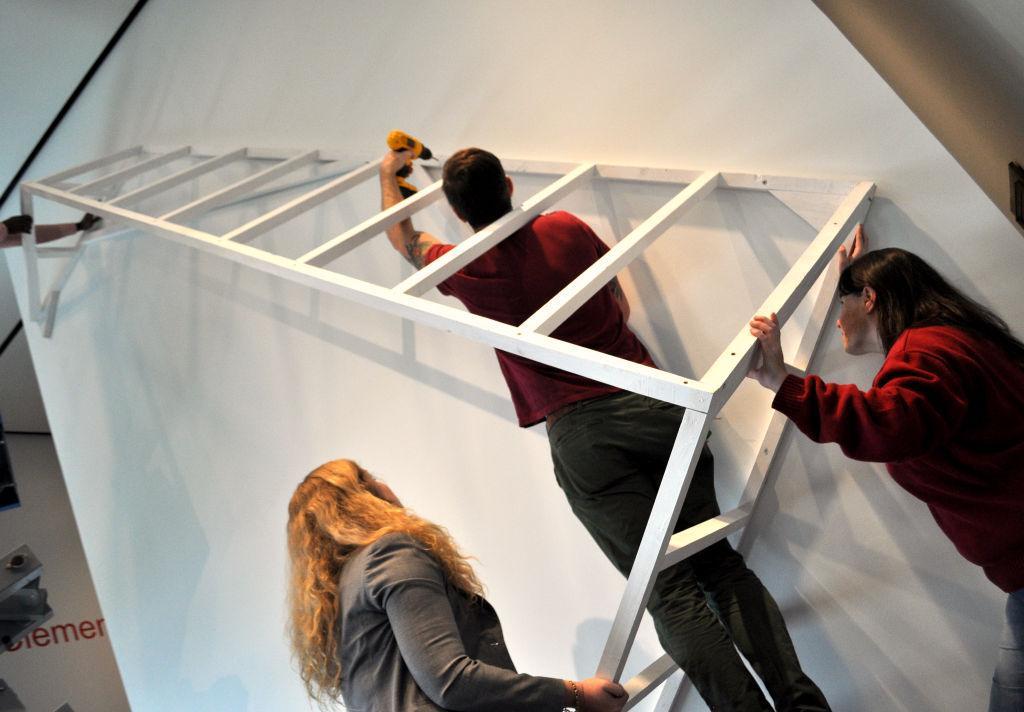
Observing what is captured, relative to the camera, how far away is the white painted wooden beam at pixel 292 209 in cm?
225

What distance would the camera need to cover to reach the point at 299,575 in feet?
5.68

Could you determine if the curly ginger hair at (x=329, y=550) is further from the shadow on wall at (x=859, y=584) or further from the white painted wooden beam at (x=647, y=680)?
the shadow on wall at (x=859, y=584)

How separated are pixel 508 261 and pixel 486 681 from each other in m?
0.93

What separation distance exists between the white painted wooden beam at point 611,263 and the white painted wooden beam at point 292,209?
0.95 meters

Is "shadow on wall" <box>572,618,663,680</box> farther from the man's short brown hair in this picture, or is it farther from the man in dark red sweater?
the man's short brown hair

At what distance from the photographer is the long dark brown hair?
148 centimetres

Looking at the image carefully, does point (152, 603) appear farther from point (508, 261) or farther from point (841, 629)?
point (841, 629)

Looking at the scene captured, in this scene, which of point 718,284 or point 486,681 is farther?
point 718,284

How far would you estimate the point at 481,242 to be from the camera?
192 centimetres

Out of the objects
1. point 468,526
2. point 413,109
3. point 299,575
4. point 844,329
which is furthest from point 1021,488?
point 413,109

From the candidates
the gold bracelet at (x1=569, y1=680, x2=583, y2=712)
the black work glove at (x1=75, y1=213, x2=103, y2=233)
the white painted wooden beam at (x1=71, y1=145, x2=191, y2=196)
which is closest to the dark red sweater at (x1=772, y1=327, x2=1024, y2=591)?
the gold bracelet at (x1=569, y1=680, x2=583, y2=712)

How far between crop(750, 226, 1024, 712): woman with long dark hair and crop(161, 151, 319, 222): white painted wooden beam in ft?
5.94

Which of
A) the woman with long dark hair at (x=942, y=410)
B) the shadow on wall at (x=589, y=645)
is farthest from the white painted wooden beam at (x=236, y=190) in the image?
the woman with long dark hair at (x=942, y=410)

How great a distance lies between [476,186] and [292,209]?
2.28 feet
